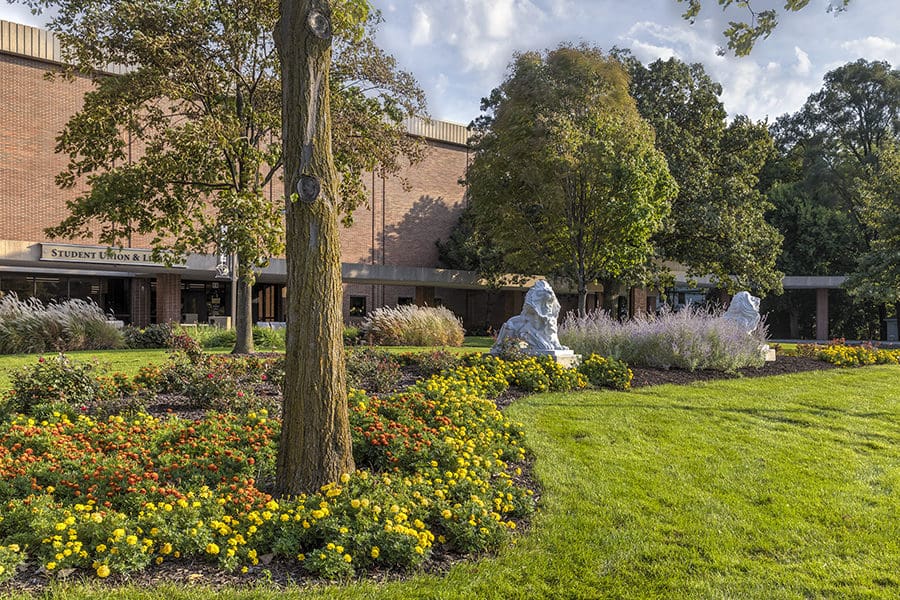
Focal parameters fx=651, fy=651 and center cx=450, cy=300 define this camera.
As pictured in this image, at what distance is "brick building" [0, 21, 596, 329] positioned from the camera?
24.5 m

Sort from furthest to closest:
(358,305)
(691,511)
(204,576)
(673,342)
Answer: (358,305) < (673,342) < (691,511) < (204,576)

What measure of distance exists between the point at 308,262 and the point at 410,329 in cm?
1412

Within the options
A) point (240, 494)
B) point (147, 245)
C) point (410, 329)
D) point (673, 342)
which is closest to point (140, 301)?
point (147, 245)

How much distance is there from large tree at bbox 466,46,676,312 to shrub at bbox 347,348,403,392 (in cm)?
945

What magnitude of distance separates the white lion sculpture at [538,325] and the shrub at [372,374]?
106 inches

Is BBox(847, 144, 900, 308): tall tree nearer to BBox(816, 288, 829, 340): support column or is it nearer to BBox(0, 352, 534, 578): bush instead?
BBox(816, 288, 829, 340): support column

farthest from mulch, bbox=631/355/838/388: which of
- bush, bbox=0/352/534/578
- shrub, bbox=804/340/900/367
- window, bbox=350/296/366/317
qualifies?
window, bbox=350/296/366/317

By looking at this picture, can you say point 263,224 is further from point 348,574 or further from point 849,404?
point 849,404

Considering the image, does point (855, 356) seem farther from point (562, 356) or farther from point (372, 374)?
point (372, 374)

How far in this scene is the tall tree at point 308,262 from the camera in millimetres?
4547

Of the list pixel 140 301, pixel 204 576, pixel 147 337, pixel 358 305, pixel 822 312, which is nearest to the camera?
pixel 204 576

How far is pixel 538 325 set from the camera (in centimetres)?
1202

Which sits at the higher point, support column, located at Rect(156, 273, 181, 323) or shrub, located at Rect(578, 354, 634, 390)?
support column, located at Rect(156, 273, 181, 323)

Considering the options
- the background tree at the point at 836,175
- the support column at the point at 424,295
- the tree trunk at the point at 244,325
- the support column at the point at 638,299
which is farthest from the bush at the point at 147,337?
the background tree at the point at 836,175
